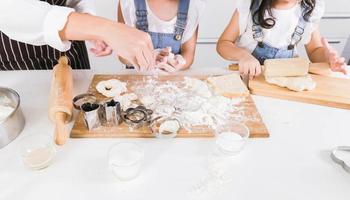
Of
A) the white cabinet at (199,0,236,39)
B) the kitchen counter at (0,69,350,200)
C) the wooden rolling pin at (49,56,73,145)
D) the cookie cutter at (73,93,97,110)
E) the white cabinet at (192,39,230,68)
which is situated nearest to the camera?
the kitchen counter at (0,69,350,200)

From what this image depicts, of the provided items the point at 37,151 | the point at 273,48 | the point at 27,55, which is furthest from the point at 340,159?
the point at 27,55

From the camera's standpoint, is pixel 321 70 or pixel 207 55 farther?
pixel 207 55

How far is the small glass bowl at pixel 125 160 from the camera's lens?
0.61 m

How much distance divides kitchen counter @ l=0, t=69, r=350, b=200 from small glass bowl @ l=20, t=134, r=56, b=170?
2cm

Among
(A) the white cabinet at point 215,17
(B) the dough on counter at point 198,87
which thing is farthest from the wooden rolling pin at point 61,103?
(A) the white cabinet at point 215,17

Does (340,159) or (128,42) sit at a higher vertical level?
Answer: (128,42)

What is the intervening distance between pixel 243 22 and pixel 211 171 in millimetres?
711

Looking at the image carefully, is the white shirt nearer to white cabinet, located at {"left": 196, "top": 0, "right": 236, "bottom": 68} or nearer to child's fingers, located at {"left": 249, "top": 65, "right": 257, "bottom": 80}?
child's fingers, located at {"left": 249, "top": 65, "right": 257, "bottom": 80}

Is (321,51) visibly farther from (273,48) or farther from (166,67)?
(166,67)

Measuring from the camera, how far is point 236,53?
109 centimetres

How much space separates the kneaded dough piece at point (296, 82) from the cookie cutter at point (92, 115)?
1.77ft

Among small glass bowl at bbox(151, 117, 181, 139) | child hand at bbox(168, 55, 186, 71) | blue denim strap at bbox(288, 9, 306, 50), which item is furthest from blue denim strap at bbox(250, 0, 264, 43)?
small glass bowl at bbox(151, 117, 181, 139)

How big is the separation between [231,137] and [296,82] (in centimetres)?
35

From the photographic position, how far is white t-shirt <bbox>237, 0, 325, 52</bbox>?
3.73 ft
